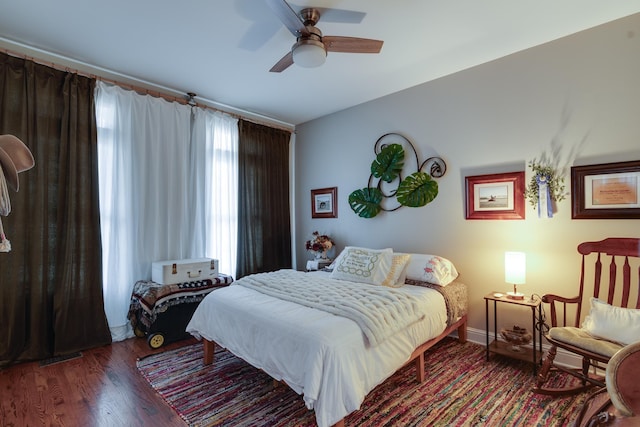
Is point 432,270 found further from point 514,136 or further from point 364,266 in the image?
point 514,136

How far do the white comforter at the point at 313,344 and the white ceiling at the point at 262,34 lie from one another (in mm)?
2159

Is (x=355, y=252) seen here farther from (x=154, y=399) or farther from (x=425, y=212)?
(x=154, y=399)

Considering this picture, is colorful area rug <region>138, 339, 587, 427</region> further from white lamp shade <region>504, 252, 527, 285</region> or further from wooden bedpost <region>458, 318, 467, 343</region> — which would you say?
white lamp shade <region>504, 252, 527, 285</region>

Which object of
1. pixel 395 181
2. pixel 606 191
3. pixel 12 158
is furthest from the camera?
pixel 395 181

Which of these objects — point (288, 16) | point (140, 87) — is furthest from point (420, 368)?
point (140, 87)

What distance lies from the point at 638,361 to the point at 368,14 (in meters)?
2.43

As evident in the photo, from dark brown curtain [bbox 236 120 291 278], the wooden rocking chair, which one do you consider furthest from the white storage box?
the wooden rocking chair

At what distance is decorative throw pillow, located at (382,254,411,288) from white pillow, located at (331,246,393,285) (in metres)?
0.03

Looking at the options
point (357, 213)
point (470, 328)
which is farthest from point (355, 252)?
point (470, 328)

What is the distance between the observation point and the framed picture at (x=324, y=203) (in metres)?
4.37

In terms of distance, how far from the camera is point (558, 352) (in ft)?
8.55

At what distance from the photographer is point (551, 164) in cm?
265

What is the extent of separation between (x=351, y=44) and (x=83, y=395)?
319 centimetres

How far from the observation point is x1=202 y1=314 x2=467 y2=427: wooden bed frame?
7.56 feet
